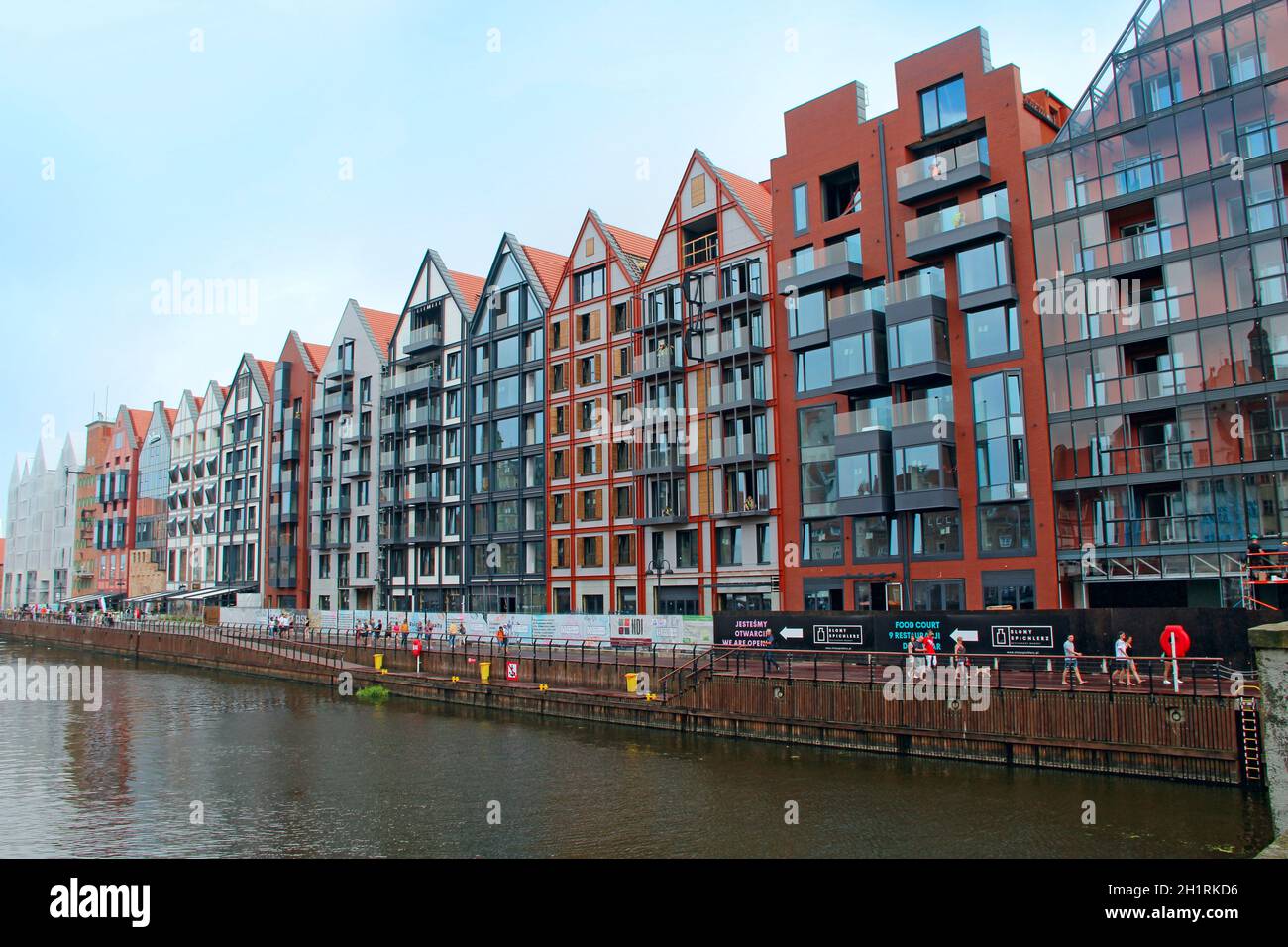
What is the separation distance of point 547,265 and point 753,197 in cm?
1834

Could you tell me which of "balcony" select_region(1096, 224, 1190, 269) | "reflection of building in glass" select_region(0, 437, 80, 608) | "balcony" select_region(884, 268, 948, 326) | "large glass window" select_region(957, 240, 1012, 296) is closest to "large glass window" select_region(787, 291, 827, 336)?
"balcony" select_region(884, 268, 948, 326)

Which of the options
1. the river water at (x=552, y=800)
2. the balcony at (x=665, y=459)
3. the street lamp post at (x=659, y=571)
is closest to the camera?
the river water at (x=552, y=800)

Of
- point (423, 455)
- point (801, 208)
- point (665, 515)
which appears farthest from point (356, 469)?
point (801, 208)

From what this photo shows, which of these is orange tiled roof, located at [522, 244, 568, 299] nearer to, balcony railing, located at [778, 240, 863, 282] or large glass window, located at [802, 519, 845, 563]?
balcony railing, located at [778, 240, 863, 282]

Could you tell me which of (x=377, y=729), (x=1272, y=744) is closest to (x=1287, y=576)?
(x=1272, y=744)

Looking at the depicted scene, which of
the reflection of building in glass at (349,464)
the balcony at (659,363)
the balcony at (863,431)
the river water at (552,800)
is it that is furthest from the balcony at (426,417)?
the river water at (552,800)

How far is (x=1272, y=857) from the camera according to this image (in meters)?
6.44

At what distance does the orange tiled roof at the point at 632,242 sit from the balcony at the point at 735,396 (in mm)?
13721

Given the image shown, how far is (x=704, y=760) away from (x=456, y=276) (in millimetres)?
55261

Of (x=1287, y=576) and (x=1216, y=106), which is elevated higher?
(x=1216, y=106)

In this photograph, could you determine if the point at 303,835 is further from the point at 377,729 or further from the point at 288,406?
the point at 288,406

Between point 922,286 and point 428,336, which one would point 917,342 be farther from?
point 428,336

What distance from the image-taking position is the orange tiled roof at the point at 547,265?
218 ft

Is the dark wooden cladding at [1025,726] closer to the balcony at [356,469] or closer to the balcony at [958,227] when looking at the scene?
the balcony at [958,227]
